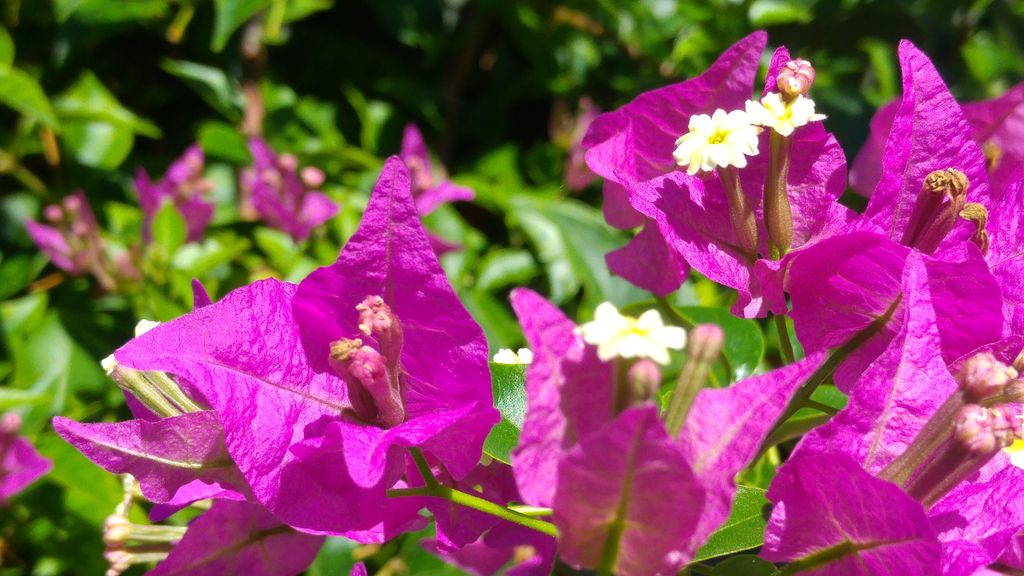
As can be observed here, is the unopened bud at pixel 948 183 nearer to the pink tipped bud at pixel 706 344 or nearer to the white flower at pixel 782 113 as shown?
the white flower at pixel 782 113

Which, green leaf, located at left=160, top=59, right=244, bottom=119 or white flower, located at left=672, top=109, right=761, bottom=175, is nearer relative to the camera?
white flower, located at left=672, top=109, right=761, bottom=175

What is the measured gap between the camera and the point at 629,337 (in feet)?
1.17

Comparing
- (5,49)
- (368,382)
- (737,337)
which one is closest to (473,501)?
(368,382)

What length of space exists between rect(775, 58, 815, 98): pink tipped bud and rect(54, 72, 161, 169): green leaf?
1.07m

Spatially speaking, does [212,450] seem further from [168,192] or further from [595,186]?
[595,186]

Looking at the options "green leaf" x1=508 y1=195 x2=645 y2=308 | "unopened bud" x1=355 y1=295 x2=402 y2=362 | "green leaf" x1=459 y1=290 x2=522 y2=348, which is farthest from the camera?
"green leaf" x1=459 y1=290 x2=522 y2=348

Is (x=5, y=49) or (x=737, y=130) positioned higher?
(x=737, y=130)

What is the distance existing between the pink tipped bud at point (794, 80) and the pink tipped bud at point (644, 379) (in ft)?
0.62

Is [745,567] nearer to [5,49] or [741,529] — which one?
[741,529]

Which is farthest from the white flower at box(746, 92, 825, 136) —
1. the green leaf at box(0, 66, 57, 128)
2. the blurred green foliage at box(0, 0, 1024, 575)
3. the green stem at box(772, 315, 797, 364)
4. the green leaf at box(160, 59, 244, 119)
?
the green leaf at box(160, 59, 244, 119)

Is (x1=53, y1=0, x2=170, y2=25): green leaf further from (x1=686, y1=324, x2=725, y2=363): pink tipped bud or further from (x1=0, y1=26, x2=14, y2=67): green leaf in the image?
(x1=686, y1=324, x2=725, y2=363): pink tipped bud

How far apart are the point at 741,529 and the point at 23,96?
3.61ft

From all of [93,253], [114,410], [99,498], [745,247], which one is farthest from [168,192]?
[745,247]

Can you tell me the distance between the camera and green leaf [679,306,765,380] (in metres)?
0.67
